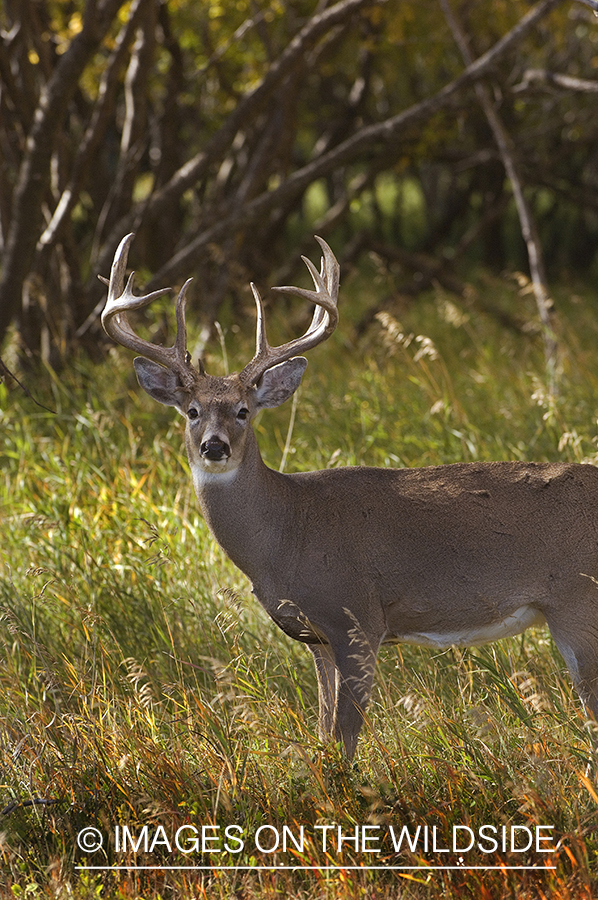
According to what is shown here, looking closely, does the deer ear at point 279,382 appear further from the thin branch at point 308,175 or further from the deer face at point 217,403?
the thin branch at point 308,175

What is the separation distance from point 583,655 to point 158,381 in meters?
1.91

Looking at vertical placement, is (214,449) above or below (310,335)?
below

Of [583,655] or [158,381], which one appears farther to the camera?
[158,381]

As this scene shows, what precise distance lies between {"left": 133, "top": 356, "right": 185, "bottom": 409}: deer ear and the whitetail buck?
2 cm

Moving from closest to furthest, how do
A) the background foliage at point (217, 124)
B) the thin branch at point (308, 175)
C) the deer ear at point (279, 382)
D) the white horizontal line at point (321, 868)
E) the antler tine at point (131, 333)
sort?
the white horizontal line at point (321, 868) < the antler tine at point (131, 333) < the deer ear at point (279, 382) < the background foliage at point (217, 124) < the thin branch at point (308, 175)

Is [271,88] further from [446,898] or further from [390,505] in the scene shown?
[446,898]

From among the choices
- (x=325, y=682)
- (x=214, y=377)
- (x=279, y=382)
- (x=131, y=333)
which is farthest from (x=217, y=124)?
(x=325, y=682)

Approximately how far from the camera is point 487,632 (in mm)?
3830

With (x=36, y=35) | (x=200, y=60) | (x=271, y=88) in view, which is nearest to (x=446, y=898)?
(x=271, y=88)

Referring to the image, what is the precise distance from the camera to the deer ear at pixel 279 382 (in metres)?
4.13

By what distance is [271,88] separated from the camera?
8.14 m

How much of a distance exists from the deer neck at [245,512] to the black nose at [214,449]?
0.76 ft

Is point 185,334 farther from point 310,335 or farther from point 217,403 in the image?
point 310,335

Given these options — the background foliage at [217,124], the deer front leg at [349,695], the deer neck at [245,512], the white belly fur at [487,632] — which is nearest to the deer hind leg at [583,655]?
the white belly fur at [487,632]
